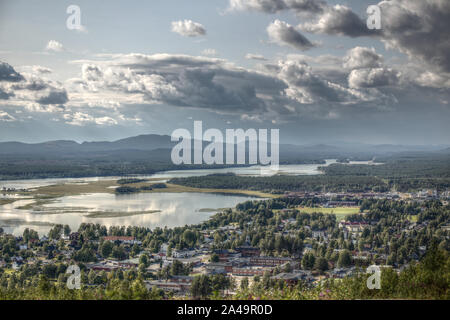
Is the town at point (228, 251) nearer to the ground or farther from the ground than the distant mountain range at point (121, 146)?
nearer to the ground

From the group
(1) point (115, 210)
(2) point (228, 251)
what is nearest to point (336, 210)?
(1) point (115, 210)

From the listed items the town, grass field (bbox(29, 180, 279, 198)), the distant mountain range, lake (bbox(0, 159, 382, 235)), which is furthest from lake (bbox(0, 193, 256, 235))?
the distant mountain range

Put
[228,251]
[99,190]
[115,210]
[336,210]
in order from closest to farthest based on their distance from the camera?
[228,251]
[115,210]
[336,210]
[99,190]

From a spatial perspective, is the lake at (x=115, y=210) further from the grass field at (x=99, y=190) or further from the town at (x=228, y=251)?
the town at (x=228, y=251)

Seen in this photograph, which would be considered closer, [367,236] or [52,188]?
[367,236]

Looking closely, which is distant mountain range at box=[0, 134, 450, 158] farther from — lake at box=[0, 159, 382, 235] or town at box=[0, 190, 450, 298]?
town at box=[0, 190, 450, 298]

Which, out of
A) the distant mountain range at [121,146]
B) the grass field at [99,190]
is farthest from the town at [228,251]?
the distant mountain range at [121,146]

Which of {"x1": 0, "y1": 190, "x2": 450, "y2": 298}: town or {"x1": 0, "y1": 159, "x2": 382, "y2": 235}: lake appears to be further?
{"x1": 0, "y1": 159, "x2": 382, "y2": 235}: lake

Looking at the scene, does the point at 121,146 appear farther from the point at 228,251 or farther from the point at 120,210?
the point at 228,251
